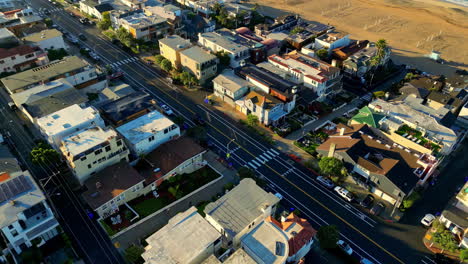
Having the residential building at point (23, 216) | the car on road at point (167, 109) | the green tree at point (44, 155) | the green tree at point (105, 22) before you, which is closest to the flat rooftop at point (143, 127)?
the car on road at point (167, 109)

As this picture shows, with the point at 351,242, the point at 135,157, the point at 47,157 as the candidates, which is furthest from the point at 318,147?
the point at 47,157

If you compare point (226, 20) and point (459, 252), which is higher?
point (226, 20)

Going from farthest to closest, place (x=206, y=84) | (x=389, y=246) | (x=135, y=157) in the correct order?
(x=206, y=84)
(x=135, y=157)
(x=389, y=246)

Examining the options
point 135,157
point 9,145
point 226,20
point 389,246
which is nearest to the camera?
point 389,246

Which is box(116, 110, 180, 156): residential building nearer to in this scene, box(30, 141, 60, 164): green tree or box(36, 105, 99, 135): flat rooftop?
box(36, 105, 99, 135): flat rooftop

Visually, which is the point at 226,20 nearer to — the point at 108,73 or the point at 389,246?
the point at 108,73

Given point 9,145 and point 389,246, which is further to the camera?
point 9,145
